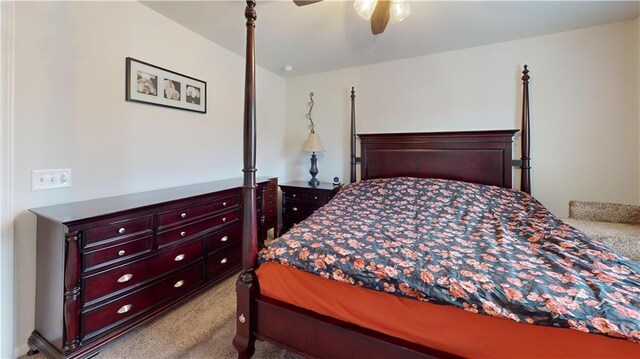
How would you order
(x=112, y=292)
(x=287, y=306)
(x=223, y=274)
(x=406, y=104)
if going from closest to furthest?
(x=287, y=306) → (x=112, y=292) → (x=223, y=274) → (x=406, y=104)

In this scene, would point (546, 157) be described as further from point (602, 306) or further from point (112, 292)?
point (112, 292)

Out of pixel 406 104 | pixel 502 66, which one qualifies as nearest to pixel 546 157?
pixel 502 66

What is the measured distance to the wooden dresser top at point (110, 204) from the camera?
1427mm

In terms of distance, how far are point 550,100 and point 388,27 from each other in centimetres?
173

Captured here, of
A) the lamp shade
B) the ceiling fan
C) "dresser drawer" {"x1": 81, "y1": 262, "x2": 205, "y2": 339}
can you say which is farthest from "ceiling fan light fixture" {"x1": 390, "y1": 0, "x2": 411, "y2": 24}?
"dresser drawer" {"x1": 81, "y1": 262, "x2": 205, "y2": 339}

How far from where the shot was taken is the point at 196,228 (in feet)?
6.77

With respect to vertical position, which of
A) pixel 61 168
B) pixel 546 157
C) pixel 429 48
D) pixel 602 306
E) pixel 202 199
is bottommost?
pixel 602 306

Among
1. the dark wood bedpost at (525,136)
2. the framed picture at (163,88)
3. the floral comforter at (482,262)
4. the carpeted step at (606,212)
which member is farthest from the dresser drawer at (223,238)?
the carpeted step at (606,212)

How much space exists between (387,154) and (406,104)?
2.10 ft

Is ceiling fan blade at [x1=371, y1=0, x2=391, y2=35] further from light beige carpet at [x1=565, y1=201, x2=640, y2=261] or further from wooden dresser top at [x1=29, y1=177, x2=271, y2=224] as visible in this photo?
light beige carpet at [x1=565, y1=201, x2=640, y2=261]

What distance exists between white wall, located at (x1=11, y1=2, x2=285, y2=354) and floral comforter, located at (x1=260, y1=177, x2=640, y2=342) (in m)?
1.39

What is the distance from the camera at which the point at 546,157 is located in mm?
2623

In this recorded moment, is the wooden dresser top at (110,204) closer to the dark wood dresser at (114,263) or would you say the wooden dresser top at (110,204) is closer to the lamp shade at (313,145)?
the dark wood dresser at (114,263)

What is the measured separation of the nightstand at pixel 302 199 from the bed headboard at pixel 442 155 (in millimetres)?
545
